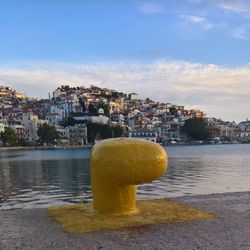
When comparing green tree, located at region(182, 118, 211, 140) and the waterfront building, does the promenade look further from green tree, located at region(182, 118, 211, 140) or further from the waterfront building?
green tree, located at region(182, 118, 211, 140)

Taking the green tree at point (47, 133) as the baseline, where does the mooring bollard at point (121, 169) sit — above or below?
below

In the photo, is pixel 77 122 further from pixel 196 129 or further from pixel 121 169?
pixel 121 169

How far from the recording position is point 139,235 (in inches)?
245

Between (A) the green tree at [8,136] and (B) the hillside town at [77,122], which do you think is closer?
(A) the green tree at [8,136]

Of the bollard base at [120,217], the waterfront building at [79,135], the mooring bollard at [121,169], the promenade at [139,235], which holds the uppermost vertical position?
the waterfront building at [79,135]

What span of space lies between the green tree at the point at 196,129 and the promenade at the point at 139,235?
175m

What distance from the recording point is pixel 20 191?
2400 centimetres

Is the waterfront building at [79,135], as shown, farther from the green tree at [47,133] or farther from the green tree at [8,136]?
the green tree at [8,136]

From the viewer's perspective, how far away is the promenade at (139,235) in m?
5.71

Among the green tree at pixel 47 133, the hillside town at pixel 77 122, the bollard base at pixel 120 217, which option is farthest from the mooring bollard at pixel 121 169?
the green tree at pixel 47 133

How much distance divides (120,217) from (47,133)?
141882mm

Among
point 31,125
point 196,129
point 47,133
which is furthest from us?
point 196,129

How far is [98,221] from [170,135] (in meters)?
188

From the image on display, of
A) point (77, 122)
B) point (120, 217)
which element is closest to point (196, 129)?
point (77, 122)
